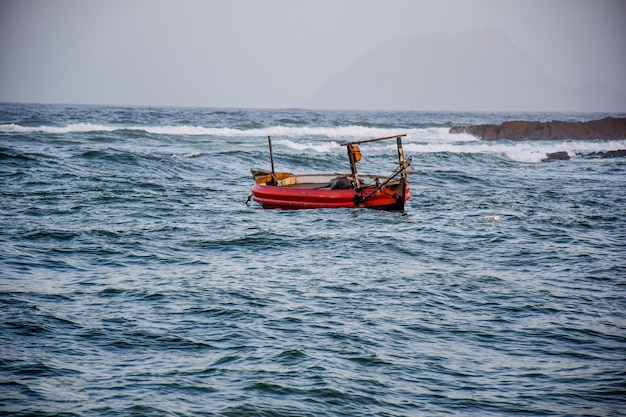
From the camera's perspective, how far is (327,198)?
21203mm

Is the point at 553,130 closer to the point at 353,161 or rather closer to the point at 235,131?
the point at 235,131

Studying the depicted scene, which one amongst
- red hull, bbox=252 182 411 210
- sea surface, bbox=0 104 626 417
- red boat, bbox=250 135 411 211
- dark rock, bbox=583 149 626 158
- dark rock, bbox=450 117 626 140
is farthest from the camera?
dark rock, bbox=450 117 626 140

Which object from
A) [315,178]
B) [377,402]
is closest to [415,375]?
[377,402]

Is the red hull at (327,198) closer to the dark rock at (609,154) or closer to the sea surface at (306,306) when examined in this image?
the sea surface at (306,306)

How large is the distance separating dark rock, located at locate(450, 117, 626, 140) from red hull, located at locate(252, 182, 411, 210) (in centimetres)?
4382

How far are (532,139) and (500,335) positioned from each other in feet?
181

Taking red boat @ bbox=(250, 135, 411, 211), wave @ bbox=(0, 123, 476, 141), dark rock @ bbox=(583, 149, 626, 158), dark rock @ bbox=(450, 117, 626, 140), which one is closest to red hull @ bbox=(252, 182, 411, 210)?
red boat @ bbox=(250, 135, 411, 211)

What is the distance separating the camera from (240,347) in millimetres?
9719

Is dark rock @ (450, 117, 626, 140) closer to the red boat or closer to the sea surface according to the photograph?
the sea surface

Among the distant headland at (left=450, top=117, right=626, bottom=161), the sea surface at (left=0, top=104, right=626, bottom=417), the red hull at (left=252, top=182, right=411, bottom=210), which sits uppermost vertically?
the distant headland at (left=450, top=117, right=626, bottom=161)

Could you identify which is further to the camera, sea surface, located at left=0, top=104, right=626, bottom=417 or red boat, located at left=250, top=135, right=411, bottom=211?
red boat, located at left=250, top=135, right=411, bottom=211

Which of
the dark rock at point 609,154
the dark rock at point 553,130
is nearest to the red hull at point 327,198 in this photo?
the dark rock at point 609,154

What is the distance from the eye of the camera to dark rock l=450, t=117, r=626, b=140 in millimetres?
62094

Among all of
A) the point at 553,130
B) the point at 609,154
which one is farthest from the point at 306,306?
the point at 553,130
